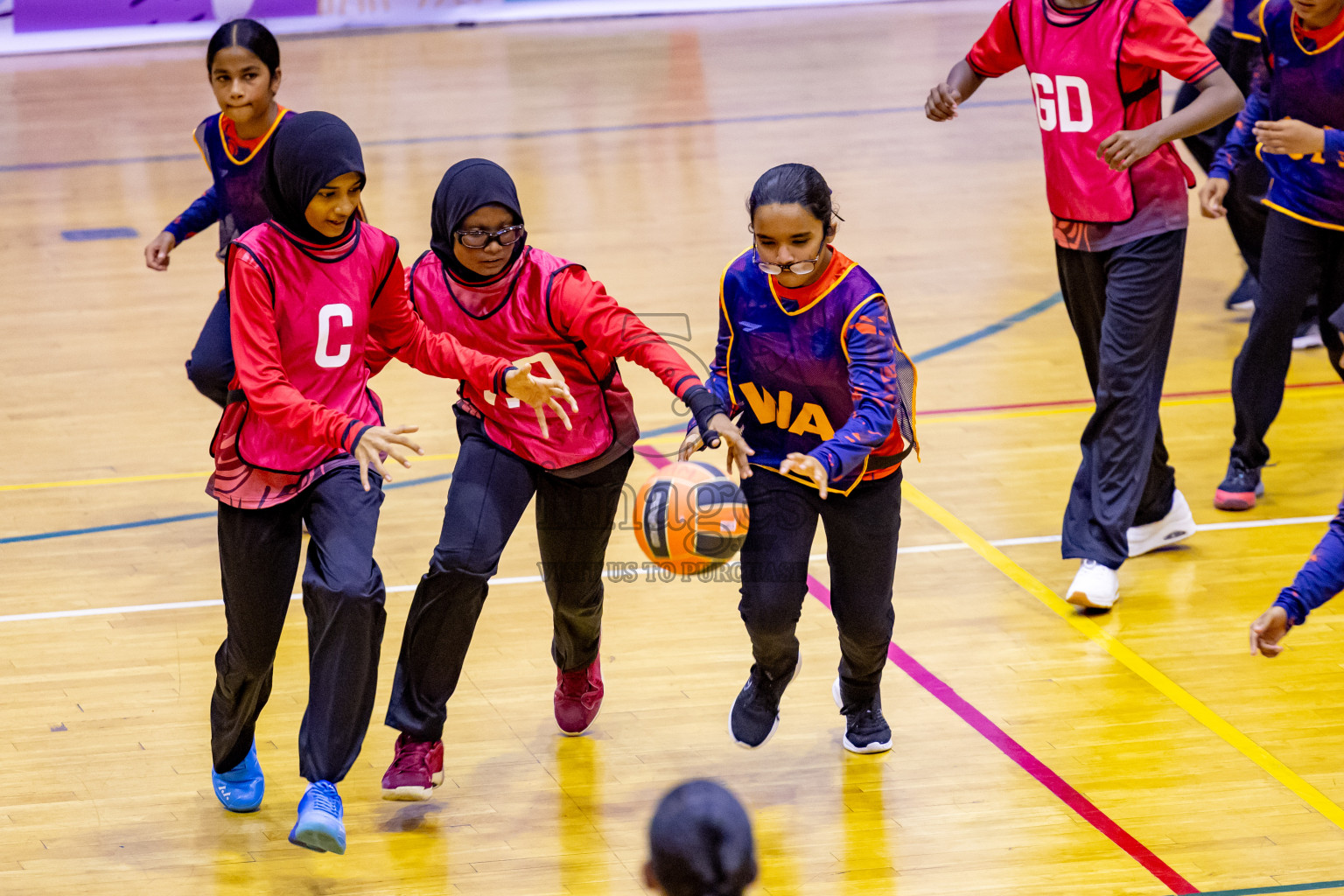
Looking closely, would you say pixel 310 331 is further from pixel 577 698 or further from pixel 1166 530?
pixel 1166 530

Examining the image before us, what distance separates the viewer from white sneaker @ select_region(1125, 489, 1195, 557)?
554 cm

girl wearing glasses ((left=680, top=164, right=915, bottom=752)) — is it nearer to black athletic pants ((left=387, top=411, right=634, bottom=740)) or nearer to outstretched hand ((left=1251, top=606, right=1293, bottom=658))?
black athletic pants ((left=387, top=411, right=634, bottom=740))

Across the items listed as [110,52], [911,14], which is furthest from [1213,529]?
[110,52]

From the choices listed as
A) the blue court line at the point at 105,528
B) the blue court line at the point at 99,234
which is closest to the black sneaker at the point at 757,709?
the blue court line at the point at 105,528

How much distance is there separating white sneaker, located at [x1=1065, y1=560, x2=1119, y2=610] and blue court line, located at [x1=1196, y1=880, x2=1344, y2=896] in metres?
1.53

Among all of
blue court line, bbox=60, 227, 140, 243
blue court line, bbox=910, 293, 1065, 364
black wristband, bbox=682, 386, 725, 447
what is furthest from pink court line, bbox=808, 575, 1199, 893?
blue court line, bbox=60, 227, 140, 243

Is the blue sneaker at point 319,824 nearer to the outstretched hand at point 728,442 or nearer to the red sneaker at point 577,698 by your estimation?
the red sneaker at point 577,698

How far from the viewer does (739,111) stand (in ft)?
42.8

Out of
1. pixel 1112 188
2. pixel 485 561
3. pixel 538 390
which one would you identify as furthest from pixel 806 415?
pixel 1112 188

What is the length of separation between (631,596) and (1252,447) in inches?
95.8

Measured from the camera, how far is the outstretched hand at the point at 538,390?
3.81 meters

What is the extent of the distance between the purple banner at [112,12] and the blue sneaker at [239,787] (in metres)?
13.8

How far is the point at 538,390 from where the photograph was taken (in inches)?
150

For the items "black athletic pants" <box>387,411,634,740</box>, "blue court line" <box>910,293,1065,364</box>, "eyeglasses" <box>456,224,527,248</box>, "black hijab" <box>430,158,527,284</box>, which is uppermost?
"black hijab" <box>430,158,527,284</box>
